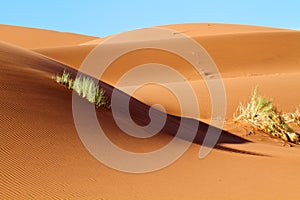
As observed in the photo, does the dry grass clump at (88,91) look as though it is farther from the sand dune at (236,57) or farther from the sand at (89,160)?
the sand dune at (236,57)

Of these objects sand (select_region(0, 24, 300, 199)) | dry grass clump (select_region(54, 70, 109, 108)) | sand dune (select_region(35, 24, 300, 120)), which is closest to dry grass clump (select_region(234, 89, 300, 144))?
sand (select_region(0, 24, 300, 199))

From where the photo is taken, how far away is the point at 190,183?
5566 mm

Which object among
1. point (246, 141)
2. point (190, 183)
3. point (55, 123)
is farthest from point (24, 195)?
point (246, 141)

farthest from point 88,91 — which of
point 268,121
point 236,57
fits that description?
point 236,57

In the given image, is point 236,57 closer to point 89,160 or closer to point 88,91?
point 88,91

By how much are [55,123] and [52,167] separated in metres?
1.92

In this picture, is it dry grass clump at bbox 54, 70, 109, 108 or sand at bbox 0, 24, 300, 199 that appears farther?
dry grass clump at bbox 54, 70, 109, 108

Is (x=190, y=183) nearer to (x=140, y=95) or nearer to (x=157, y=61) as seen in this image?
(x=140, y=95)

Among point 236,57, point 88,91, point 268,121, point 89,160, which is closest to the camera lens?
point 89,160

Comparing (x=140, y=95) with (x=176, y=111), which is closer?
(x=176, y=111)

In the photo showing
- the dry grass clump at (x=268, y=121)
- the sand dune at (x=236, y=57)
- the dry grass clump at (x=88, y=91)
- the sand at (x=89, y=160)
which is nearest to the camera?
the sand at (x=89, y=160)

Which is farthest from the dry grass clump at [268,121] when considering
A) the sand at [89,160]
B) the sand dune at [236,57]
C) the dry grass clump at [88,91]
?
the sand dune at [236,57]

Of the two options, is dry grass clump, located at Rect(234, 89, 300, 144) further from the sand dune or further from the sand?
the sand dune

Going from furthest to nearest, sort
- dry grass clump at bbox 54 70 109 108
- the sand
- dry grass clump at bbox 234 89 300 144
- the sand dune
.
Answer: the sand dune
dry grass clump at bbox 234 89 300 144
dry grass clump at bbox 54 70 109 108
the sand
